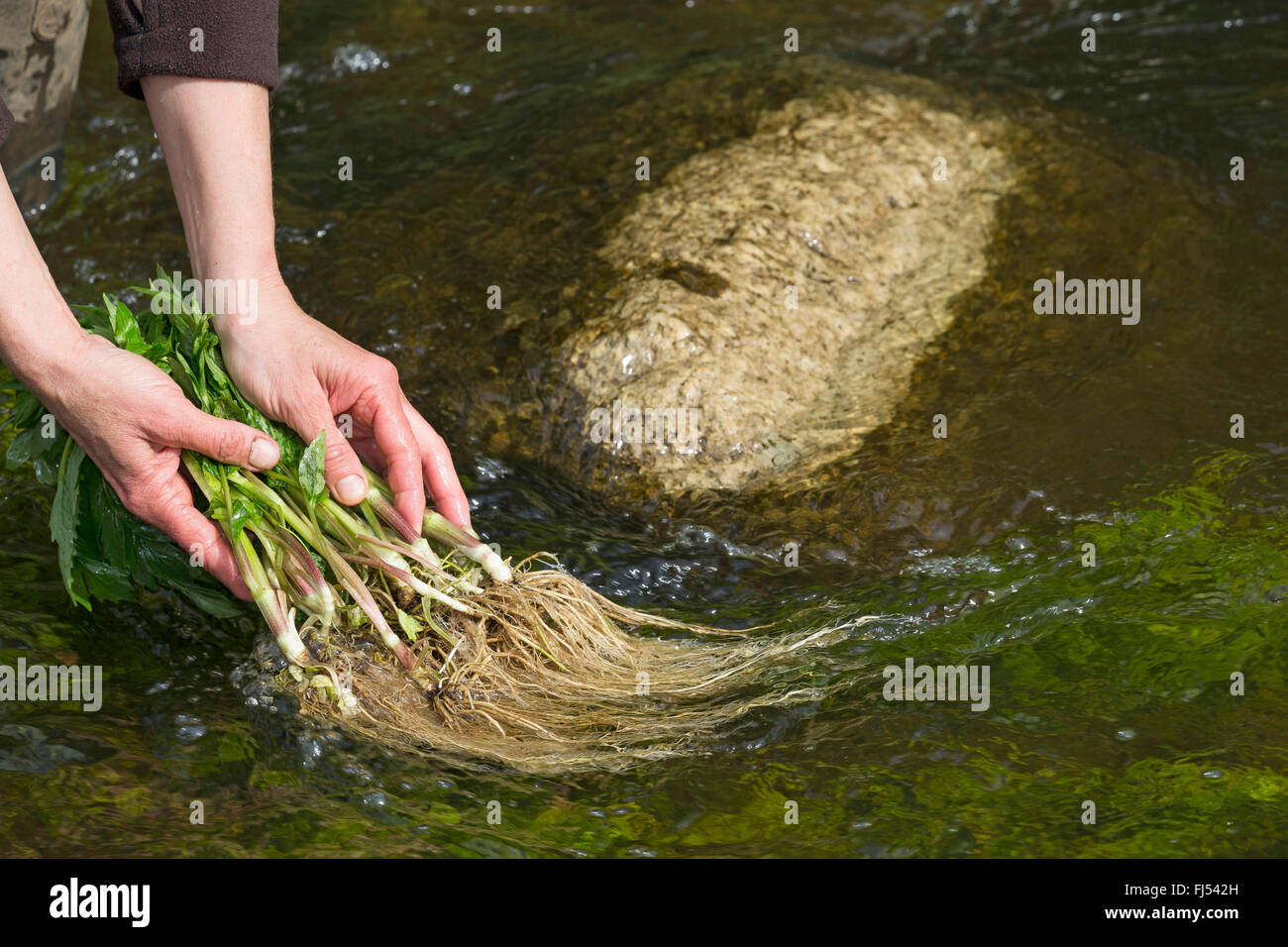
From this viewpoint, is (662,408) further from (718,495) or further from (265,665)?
(265,665)

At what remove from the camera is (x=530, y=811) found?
9.11 feet

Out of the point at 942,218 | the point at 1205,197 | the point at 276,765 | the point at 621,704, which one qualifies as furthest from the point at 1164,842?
the point at 1205,197

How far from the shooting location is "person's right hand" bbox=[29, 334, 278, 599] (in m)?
2.92

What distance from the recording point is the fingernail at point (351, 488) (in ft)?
10.2

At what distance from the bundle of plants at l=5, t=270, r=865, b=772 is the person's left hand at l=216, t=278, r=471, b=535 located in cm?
6

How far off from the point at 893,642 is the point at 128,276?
356 cm

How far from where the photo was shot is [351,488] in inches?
123

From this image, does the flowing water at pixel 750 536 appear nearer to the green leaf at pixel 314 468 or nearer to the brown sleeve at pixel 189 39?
the green leaf at pixel 314 468

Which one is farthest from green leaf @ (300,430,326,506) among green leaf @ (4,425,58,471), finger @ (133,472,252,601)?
green leaf @ (4,425,58,471)

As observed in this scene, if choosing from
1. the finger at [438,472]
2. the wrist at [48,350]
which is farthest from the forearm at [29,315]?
the finger at [438,472]

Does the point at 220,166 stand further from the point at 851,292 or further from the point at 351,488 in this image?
the point at 851,292

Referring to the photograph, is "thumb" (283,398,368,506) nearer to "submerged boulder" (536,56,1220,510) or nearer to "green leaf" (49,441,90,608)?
"green leaf" (49,441,90,608)

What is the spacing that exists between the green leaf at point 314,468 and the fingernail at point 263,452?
8 cm

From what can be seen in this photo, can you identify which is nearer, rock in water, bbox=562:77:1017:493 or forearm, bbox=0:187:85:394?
forearm, bbox=0:187:85:394
